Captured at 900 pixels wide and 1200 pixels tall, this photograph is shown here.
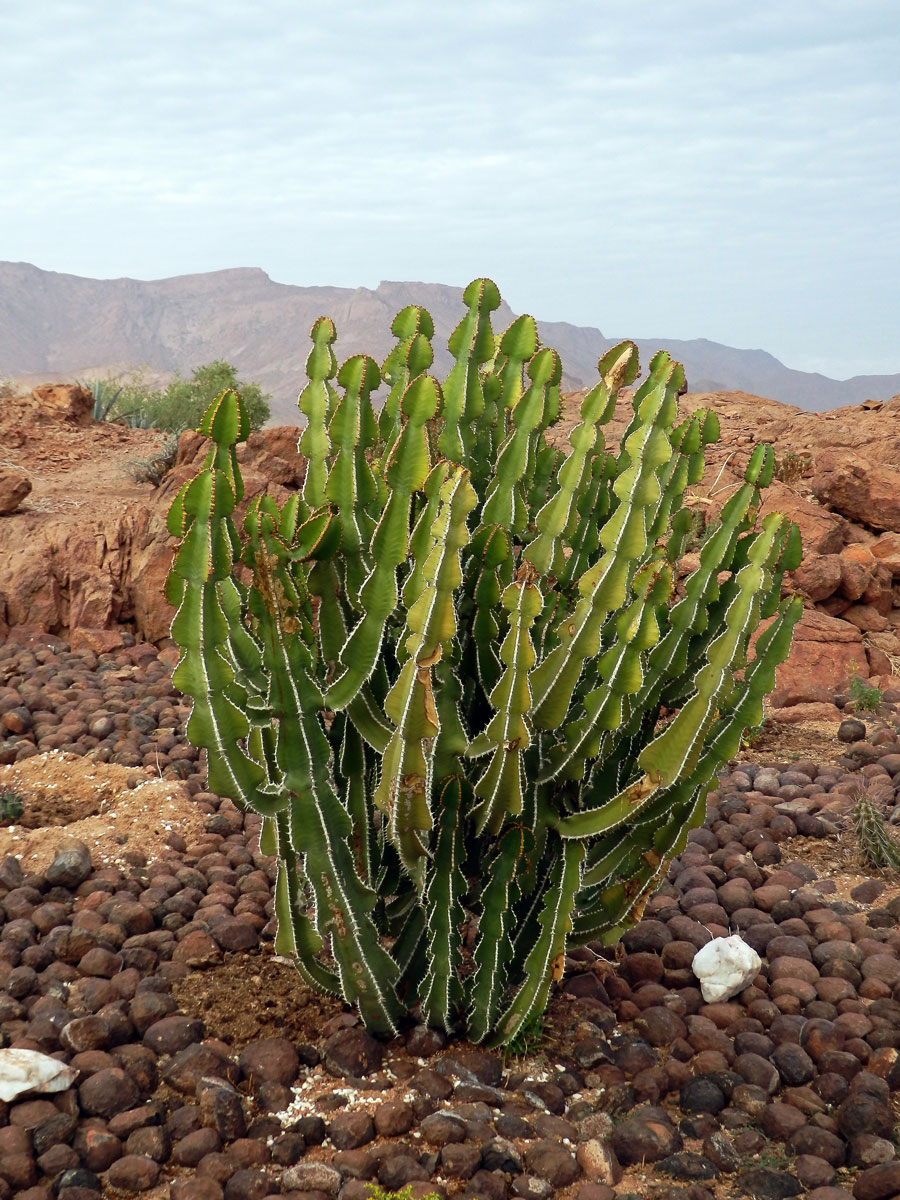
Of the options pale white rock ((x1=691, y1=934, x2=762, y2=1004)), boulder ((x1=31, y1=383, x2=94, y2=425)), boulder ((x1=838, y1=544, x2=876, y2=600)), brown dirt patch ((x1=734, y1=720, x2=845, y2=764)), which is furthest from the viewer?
boulder ((x1=31, y1=383, x2=94, y2=425))

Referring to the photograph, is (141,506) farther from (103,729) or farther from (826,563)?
(826,563)

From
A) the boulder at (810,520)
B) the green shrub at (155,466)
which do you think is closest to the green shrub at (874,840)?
the boulder at (810,520)

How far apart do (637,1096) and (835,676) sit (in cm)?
421

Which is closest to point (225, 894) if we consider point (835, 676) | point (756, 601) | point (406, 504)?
point (406, 504)

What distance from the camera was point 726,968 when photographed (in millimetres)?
3250

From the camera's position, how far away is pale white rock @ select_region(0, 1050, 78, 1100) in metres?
2.55

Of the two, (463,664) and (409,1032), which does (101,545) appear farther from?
(409,1032)

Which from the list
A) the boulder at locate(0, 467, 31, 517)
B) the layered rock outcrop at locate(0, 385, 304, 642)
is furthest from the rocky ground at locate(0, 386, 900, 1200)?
the boulder at locate(0, 467, 31, 517)

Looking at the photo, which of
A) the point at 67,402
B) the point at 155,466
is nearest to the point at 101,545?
the point at 155,466

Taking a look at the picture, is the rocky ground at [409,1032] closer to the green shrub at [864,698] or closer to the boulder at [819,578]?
the green shrub at [864,698]

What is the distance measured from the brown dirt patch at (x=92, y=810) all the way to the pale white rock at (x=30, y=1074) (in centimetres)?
129

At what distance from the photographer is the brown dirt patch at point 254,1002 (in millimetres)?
2934

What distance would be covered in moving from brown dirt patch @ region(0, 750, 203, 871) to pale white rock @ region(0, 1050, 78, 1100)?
129 cm

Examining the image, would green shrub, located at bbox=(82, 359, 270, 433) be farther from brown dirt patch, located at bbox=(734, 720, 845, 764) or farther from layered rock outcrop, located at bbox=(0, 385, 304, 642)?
brown dirt patch, located at bbox=(734, 720, 845, 764)
